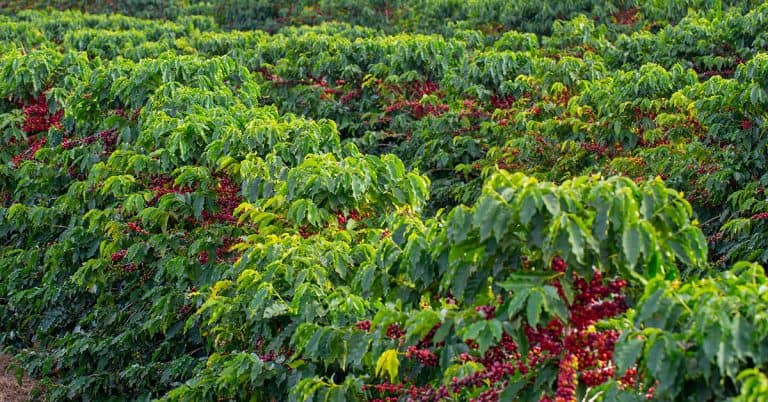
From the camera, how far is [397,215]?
4.88 metres

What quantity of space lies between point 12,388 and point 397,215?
→ 3.52 m

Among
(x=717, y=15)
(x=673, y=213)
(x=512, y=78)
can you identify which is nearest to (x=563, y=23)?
(x=717, y=15)

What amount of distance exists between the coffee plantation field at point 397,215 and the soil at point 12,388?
0.49ft

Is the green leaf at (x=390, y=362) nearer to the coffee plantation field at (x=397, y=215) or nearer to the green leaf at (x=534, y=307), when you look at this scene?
the coffee plantation field at (x=397, y=215)

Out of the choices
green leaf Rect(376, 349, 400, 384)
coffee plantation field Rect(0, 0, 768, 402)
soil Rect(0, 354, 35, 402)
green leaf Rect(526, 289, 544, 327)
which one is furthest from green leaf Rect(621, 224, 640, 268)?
soil Rect(0, 354, 35, 402)

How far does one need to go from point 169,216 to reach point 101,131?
1.57 m

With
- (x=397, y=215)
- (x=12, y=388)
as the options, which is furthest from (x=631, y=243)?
(x=12, y=388)

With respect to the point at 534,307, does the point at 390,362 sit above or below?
below

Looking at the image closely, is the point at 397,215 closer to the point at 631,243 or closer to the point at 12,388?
the point at 631,243

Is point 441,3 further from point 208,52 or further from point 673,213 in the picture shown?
point 673,213

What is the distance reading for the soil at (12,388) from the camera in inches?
268

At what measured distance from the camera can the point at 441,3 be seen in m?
14.2

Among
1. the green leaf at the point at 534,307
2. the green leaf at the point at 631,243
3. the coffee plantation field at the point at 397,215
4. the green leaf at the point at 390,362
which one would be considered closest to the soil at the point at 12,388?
the coffee plantation field at the point at 397,215

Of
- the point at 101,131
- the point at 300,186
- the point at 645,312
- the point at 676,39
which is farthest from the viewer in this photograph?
the point at 676,39
